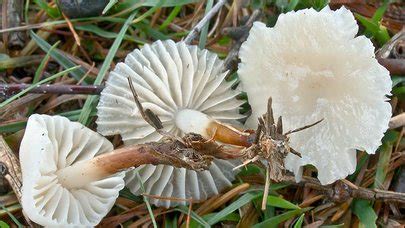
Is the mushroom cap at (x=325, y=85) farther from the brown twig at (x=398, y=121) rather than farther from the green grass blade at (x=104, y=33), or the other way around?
the green grass blade at (x=104, y=33)

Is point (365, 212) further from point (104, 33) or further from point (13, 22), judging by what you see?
point (13, 22)

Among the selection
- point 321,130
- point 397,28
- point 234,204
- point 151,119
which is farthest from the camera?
point 397,28

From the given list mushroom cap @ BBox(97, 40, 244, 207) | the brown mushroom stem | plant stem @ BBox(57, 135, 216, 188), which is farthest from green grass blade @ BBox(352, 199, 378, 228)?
plant stem @ BBox(57, 135, 216, 188)

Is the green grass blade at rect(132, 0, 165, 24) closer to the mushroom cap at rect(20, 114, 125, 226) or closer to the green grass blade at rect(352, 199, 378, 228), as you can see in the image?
the mushroom cap at rect(20, 114, 125, 226)

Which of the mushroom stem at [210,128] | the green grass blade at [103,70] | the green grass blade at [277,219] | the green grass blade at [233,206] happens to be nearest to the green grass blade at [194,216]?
the green grass blade at [233,206]

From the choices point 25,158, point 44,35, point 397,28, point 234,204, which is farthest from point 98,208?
point 397,28

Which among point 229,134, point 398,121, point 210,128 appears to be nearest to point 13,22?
point 210,128

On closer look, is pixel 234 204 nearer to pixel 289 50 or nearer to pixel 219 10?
pixel 289 50
